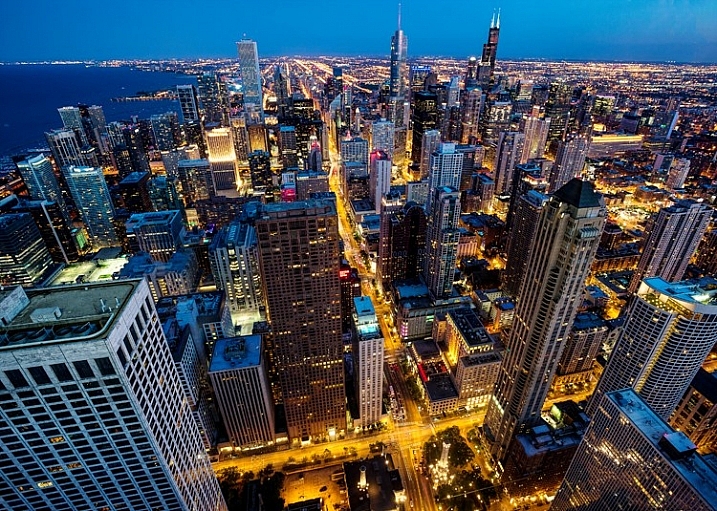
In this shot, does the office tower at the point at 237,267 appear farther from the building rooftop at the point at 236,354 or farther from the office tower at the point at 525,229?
the office tower at the point at 525,229

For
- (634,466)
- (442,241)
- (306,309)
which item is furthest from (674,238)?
(306,309)

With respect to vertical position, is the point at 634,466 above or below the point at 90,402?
below

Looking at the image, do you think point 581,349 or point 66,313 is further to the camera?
point 581,349

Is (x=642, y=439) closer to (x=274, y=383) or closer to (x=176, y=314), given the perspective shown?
(x=274, y=383)

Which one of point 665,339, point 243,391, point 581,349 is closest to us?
point 665,339

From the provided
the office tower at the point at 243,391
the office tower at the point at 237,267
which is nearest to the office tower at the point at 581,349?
the office tower at the point at 243,391

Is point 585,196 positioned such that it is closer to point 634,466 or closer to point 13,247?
point 634,466
